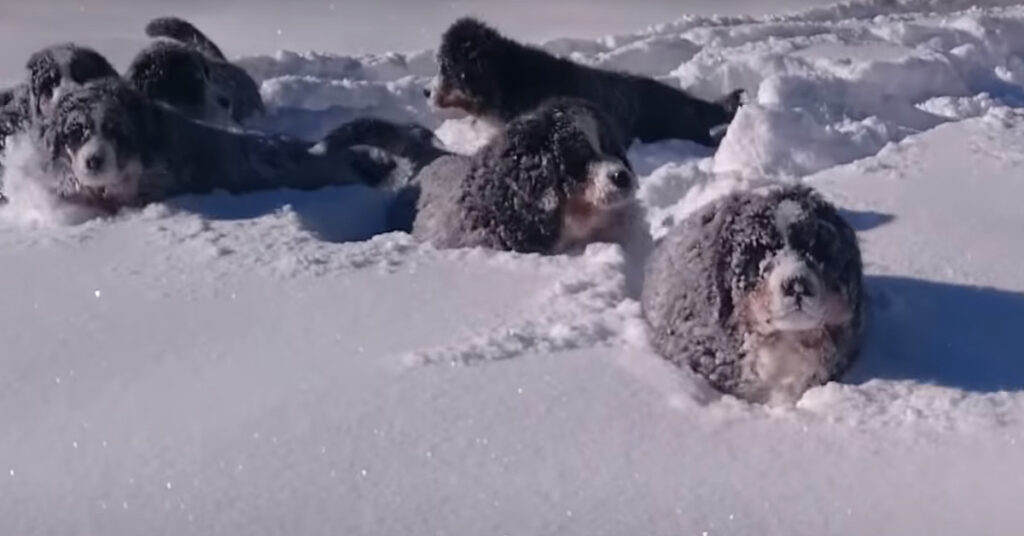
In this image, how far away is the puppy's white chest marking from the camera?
424 cm

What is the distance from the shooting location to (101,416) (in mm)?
4105

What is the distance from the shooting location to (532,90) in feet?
27.3

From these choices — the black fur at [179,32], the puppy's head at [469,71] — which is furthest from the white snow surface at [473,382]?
the black fur at [179,32]

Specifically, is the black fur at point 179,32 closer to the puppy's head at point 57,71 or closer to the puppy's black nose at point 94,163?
the puppy's head at point 57,71

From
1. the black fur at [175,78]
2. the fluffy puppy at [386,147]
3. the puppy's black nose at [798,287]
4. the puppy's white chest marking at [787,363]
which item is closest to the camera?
the puppy's black nose at [798,287]

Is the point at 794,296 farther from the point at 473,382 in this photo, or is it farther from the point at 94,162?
the point at 94,162

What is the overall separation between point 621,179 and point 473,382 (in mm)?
1667

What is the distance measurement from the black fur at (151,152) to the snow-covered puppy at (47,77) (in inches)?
18.8

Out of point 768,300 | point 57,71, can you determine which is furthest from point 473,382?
point 57,71

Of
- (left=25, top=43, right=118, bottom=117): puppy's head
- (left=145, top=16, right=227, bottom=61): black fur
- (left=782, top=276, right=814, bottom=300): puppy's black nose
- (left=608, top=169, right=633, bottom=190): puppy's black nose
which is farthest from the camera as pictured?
(left=145, top=16, right=227, bottom=61): black fur

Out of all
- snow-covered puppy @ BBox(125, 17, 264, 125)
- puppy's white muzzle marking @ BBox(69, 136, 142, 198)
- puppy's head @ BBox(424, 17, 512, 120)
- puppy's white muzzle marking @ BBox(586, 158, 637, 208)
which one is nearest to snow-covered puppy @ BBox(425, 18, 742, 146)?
puppy's head @ BBox(424, 17, 512, 120)

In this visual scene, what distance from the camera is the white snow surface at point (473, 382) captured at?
11.7ft

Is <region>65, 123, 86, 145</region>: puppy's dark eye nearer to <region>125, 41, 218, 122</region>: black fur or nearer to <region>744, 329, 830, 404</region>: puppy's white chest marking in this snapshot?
<region>125, 41, 218, 122</region>: black fur

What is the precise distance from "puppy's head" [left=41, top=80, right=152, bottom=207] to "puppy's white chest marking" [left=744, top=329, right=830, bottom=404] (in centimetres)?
326
